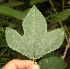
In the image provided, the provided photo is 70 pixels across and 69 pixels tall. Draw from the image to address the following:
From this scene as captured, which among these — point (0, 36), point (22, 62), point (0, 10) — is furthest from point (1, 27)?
point (22, 62)

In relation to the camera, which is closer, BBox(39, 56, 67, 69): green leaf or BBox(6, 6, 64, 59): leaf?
BBox(6, 6, 64, 59): leaf

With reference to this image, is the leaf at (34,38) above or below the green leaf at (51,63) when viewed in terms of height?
above

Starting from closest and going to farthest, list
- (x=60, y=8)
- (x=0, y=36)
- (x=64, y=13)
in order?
(x=64, y=13), (x=0, y=36), (x=60, y=8)

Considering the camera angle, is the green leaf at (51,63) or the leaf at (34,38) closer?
the leaf at (34,38)

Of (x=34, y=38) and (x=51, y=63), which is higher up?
(x=34, y=38)

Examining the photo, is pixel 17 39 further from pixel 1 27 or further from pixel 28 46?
pixel 1 27

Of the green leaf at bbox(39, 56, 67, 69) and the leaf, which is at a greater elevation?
the leaf

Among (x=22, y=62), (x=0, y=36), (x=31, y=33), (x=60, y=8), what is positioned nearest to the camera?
(x=31, y=33)

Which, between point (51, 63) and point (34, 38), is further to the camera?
point (51, 63)
